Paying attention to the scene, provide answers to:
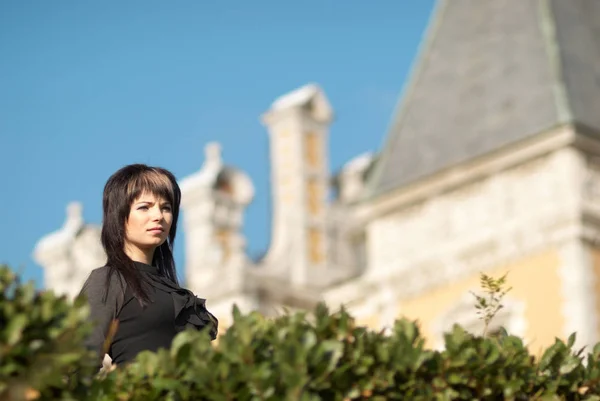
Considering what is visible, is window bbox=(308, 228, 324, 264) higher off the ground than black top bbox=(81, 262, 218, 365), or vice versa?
window bbox=(308, 228, 324, 264)

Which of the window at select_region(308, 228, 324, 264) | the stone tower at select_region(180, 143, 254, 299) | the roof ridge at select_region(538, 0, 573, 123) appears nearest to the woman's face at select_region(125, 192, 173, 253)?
the roof ridge at select_region(538, 0, 573, 123)

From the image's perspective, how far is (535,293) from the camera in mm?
20422

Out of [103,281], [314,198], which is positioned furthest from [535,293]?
[103,281]

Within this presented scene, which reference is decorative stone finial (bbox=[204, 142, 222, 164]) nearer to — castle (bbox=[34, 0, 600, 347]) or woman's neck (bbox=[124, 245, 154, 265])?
castle (bbox=[34, 0, 600, 347])

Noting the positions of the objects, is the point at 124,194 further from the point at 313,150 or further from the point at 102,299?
the point at 313,150

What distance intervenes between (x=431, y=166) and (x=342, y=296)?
2671 mm

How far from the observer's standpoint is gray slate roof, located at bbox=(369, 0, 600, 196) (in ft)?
71.5

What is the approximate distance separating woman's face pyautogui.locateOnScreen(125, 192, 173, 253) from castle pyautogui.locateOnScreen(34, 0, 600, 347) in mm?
13547

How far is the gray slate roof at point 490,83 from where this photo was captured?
2178cm

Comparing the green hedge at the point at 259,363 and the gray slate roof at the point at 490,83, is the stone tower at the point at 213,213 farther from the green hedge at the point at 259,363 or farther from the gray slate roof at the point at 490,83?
the green hedge at the point at 259,363

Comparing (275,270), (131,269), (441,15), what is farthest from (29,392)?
(275,270)

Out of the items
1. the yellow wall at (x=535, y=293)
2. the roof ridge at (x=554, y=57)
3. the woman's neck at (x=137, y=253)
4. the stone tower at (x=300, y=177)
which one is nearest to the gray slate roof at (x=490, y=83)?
the roof ridge at (x=554, y=57)

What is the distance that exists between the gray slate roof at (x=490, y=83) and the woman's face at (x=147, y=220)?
16.0 metres

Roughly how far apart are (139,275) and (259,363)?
840mm
